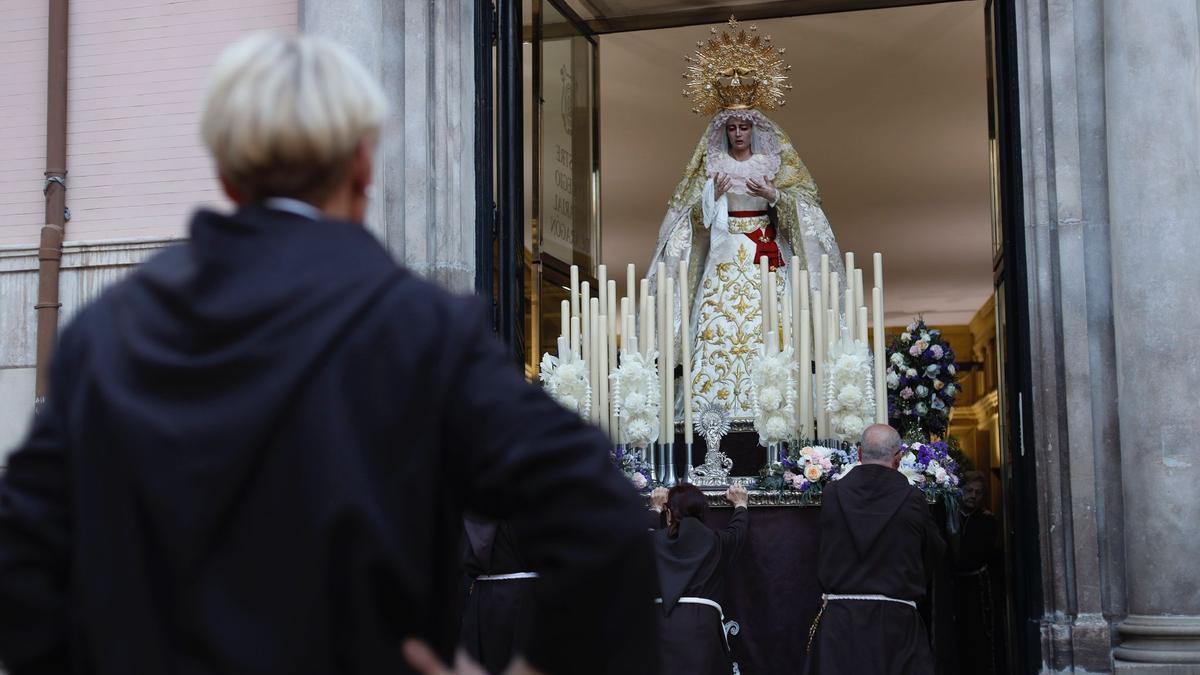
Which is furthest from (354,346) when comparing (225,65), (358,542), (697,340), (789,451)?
(697,340)

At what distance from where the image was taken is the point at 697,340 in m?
9.08

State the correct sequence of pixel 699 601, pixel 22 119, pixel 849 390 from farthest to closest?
pixel 22 119 < pixel 849 390 < pixel 699 601

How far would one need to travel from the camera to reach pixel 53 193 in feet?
26.3

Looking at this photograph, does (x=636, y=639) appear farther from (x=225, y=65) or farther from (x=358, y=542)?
(x=225, y=65)

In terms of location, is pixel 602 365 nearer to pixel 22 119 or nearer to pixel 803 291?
pixel 803 291

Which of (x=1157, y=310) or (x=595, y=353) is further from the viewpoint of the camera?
(x=595, y=353)

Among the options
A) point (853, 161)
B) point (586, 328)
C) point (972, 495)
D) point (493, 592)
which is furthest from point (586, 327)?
point (853, 161)

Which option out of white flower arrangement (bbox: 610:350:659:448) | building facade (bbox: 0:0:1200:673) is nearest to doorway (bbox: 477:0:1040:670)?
building facade (bbox: 0:0:1200:673)

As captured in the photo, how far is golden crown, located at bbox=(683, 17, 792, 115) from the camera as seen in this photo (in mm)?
9508

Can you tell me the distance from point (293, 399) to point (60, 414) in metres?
0.27

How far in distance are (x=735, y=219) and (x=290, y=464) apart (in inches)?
312

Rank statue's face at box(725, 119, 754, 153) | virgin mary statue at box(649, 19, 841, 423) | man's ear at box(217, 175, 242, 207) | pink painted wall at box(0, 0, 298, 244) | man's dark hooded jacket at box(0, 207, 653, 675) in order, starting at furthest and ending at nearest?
statue's face at box(725, 119, 754, 153) → virgin mary statue at box(649, 19, 841, 423) → pink painted wall at box(0, 0, 298, 244) → man's ear at box(217, 175, 242, 207) → man's dark hooded jacket at box(0, 207, 653, 675)

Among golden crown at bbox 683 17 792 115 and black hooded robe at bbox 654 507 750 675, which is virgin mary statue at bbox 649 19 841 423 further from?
black hooded robe at bbox 654 507 750 675

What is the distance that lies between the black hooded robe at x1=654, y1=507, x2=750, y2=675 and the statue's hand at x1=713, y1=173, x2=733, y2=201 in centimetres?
291
